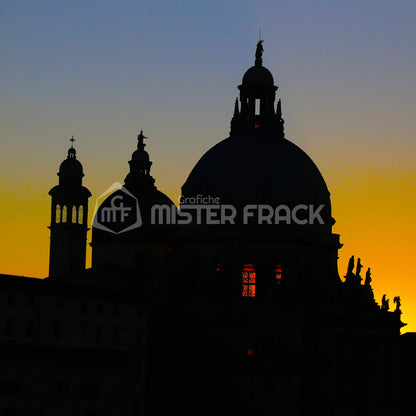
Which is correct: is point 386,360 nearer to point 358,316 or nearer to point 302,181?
point 358,316

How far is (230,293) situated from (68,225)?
18.5 m

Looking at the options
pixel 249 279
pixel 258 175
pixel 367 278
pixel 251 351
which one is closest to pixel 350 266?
pixel 367 278

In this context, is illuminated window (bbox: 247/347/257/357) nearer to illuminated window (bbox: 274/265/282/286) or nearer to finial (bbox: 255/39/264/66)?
illuminated window (bbox: 274/265/282/286)

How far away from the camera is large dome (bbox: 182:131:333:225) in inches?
5502

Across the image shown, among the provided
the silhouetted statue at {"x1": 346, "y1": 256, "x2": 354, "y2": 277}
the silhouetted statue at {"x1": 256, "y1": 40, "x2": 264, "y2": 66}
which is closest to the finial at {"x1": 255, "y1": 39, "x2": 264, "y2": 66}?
the silhouetted statue at {"x1": 256, "y1": 40, "x2": 264, "y2": 66}

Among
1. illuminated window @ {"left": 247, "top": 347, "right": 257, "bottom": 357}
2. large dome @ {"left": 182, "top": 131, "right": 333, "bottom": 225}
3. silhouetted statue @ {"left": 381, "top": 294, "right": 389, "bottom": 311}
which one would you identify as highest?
large dome @ {"left": 182, "top": 131, "right": 333, "bottom": 225}

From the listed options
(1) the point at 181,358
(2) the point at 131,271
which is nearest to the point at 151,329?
(1) the point at 181,358

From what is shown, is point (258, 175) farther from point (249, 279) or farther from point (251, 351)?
point (251, 351)

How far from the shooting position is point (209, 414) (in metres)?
128

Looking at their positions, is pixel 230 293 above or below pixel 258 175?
below

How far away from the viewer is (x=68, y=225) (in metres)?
147

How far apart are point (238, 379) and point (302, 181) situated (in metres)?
19.4

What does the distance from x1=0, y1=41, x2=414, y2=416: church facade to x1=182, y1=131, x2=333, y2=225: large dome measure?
0.39 feet

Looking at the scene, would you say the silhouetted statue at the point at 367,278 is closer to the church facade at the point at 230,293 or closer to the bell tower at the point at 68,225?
the church facade at the point at 230,293
